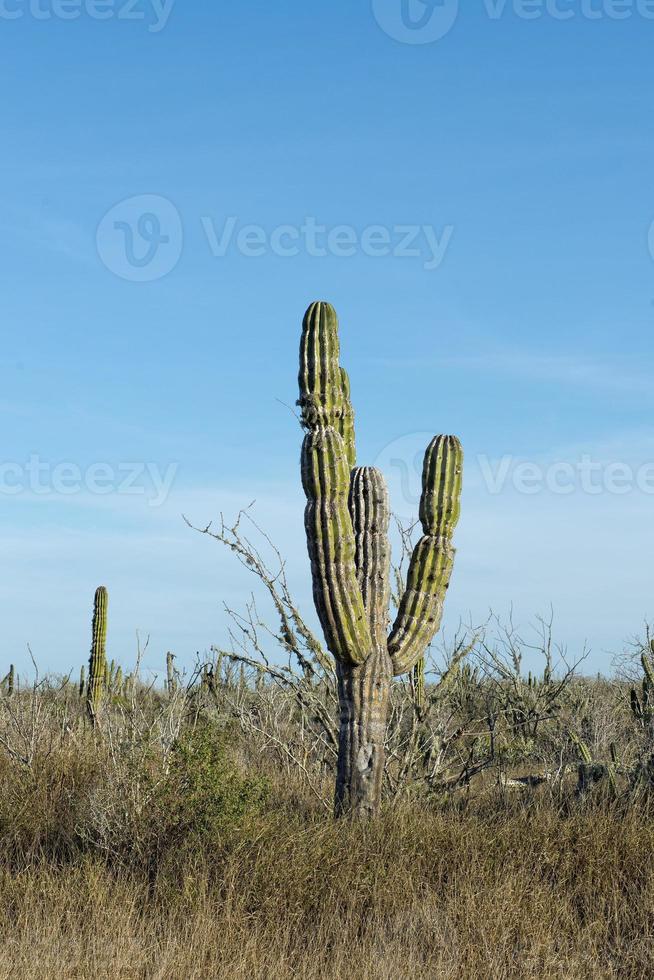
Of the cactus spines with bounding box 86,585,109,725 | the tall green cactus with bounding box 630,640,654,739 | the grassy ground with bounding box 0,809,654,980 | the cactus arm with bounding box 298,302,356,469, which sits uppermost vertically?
the cactus arm with bounding box 298,302,356,469

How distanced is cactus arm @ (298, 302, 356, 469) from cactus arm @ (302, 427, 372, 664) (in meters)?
0.28

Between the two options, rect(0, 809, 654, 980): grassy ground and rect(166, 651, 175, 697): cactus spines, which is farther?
rect(166, 651, 175, 697): cactus spines

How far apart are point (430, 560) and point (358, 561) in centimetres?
75

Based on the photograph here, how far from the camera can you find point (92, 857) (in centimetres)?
788

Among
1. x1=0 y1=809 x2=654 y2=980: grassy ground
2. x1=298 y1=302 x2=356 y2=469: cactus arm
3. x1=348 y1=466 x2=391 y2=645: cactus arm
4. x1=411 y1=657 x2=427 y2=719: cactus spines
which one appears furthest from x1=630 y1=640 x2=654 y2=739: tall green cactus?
x1=298 y1=302 x2=356 y2=469: cactus arm

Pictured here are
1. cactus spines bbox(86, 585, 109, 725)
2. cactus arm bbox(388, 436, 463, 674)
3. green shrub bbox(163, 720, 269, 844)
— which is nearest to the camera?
green shrub bbox(163, 720, 269, 844)

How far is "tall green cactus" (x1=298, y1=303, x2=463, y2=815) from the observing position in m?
9.12

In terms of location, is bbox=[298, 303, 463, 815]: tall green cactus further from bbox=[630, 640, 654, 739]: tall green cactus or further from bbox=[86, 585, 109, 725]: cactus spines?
bbox=[86, 585, 109, 725]: cactus spines

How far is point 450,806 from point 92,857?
3.75 m

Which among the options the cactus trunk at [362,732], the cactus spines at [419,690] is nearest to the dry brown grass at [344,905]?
the cactus trunk at [362,732]

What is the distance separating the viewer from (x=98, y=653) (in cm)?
1673

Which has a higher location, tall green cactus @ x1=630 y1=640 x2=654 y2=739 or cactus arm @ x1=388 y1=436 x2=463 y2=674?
cactus arm @ x1=388 y1=436 x2=463 y2=674

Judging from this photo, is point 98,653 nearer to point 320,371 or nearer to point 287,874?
point 320,371

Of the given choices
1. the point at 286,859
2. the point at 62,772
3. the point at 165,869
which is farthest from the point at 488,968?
the point at 62,772
